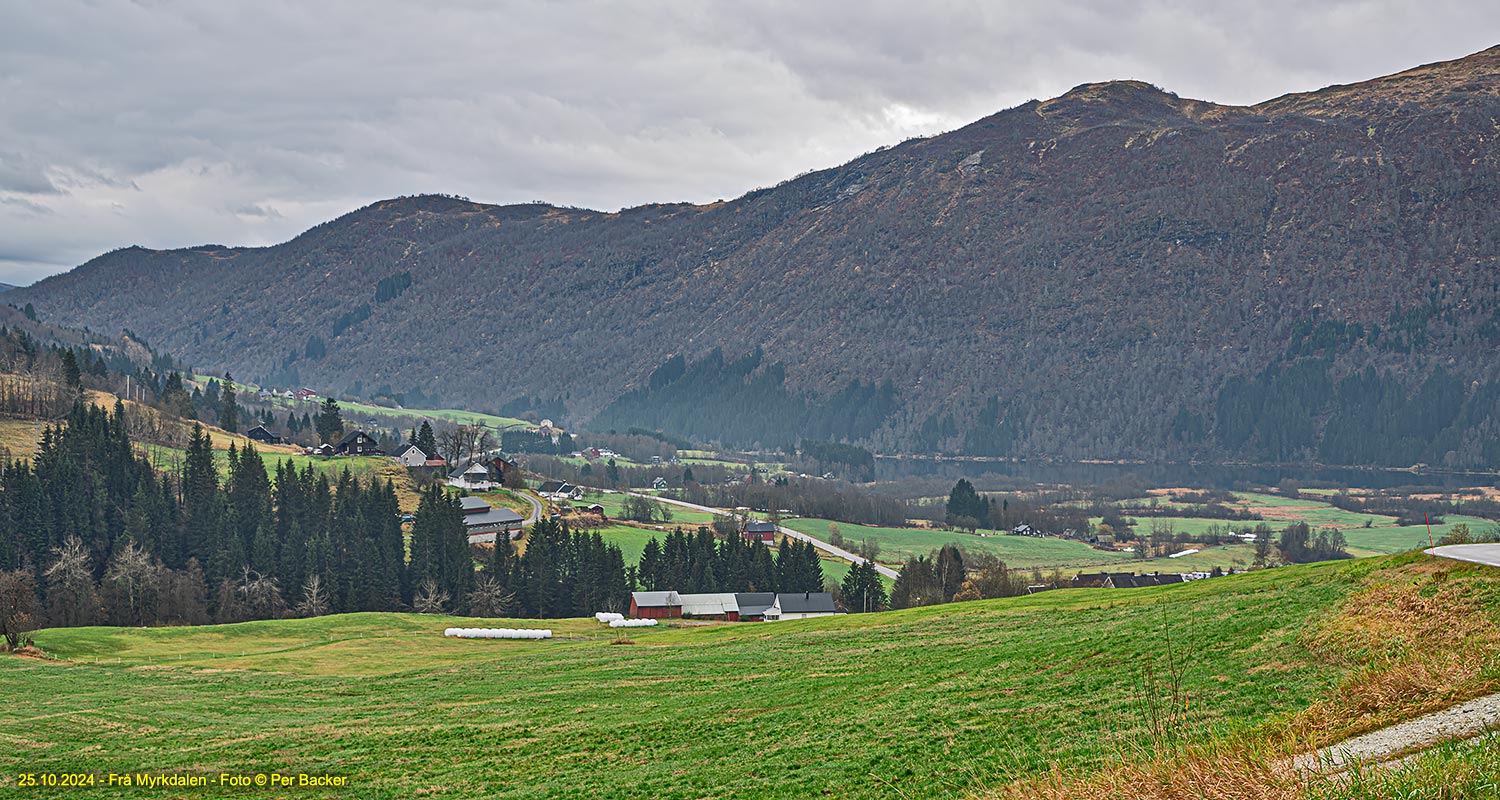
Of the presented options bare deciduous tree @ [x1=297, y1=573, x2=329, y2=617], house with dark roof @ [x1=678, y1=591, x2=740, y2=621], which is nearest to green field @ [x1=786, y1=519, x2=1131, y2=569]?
house with dark roof @ [x1=678, y1=591, x2=740, y2=621]

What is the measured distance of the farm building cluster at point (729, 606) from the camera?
113 m

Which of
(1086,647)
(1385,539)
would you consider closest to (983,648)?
(1086,647)

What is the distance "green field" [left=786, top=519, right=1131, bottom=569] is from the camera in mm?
163212

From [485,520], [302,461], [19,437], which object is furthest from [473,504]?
[19,437]

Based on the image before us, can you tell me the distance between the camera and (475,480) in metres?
180

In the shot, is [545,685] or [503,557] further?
[503,557]

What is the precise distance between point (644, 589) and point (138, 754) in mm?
89410

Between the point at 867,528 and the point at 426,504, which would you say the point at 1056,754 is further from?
the point at 867,528

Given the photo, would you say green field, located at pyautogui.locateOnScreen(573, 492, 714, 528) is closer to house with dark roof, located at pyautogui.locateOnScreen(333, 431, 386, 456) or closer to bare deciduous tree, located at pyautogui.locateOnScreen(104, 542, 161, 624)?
house with dark roof, located at pyautogui.locateOnScreen(333, 431, 386, 456)

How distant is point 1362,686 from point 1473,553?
52.6 feet

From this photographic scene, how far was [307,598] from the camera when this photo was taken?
11681 cm

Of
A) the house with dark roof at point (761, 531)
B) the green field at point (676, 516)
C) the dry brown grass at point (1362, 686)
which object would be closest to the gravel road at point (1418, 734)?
the dry brown grass at point (1362, 686)

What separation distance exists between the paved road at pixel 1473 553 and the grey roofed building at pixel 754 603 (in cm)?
7985

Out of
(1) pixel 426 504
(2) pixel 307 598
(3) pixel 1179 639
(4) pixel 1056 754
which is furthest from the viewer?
(1) pixel 426 504
